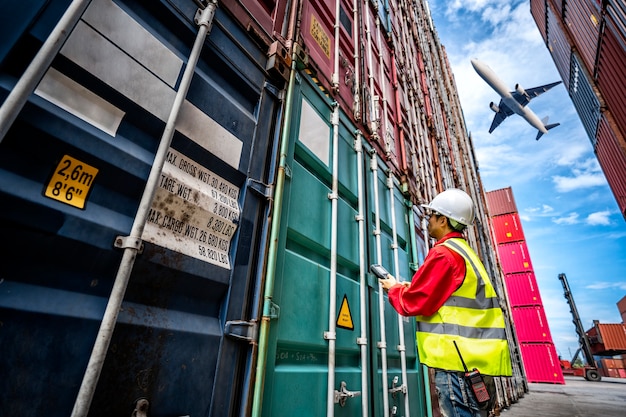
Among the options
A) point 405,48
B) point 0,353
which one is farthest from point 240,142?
point 405,48

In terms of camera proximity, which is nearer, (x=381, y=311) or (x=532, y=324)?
(x=381, y=311)

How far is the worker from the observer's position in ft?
6.25

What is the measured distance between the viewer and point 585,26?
35.1ft

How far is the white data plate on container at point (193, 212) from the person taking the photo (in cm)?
132

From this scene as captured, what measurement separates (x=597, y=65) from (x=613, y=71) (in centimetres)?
177

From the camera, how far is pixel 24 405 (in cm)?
87

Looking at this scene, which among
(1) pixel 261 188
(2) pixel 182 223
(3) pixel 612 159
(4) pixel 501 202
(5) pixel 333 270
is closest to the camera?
(2) pixel 182 223

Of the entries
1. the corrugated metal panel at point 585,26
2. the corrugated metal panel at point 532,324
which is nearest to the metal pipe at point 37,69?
the corrugated metal panel at point 585,26

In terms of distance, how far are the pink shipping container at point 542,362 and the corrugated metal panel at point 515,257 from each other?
4491 millimetres

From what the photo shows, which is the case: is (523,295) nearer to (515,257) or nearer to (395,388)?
(515,257)

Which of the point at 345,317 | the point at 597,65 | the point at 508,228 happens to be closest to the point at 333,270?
the point at 345,317

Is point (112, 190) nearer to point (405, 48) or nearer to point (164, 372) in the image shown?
point (164, 372)

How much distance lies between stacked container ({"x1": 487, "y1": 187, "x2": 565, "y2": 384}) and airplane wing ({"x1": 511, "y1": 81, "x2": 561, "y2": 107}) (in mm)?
9142

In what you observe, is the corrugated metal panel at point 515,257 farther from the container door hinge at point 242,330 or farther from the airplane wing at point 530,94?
the container door hinge at point 242,330
